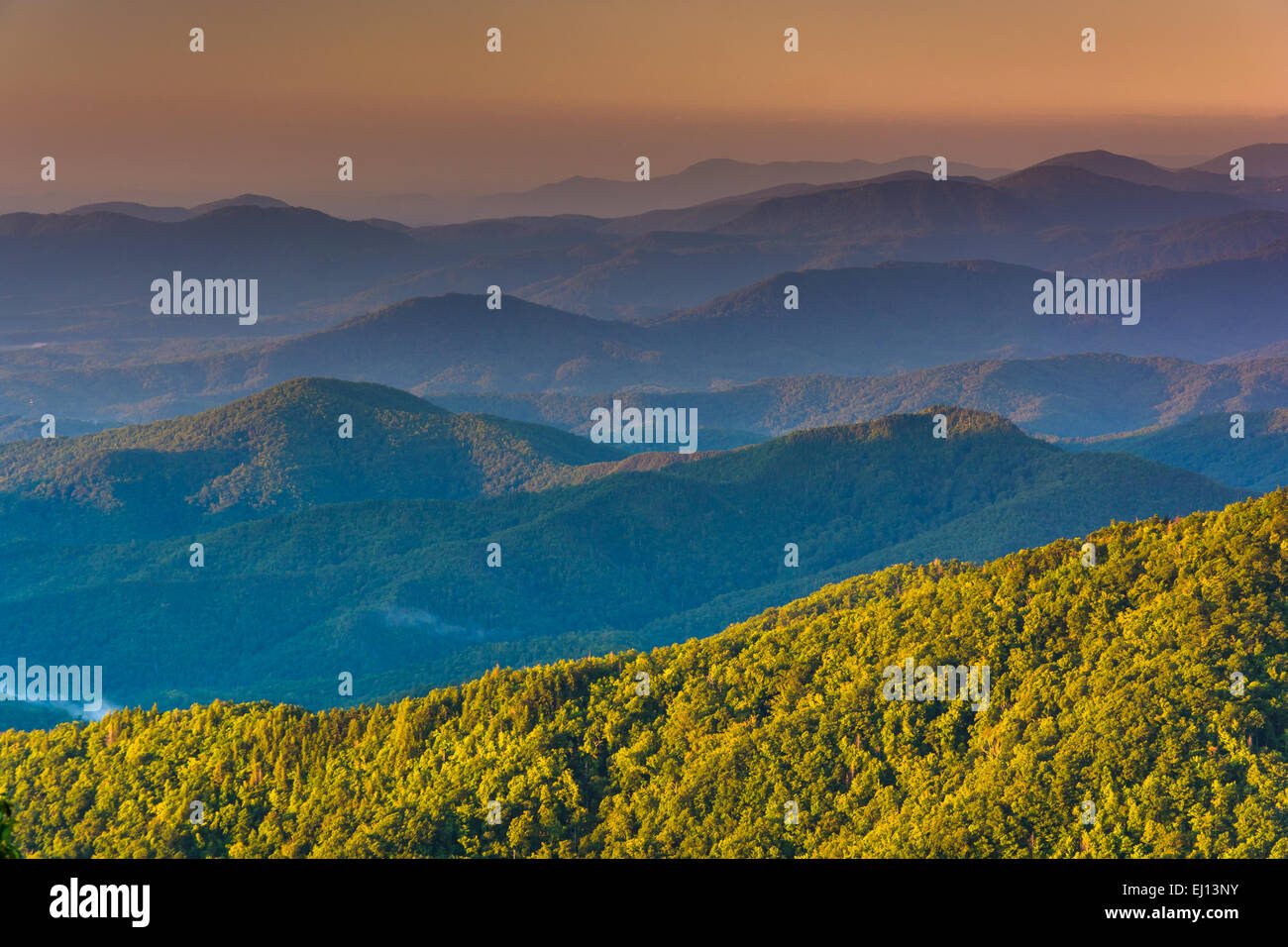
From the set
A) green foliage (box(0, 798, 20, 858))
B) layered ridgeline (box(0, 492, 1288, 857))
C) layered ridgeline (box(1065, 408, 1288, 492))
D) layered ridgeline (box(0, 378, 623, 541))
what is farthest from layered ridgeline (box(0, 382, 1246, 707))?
A: green foliage (box(0, 798, 20, 858))

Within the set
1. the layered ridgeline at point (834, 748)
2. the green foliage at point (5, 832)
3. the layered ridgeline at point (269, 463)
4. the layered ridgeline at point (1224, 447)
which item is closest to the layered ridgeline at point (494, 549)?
the layered ridgeline at point (269, 463)

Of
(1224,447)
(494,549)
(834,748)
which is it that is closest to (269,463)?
(494,549)

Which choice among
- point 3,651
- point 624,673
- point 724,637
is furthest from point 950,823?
point 3,651

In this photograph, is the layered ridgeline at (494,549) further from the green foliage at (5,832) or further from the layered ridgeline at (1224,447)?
the green foliage at (5,832)

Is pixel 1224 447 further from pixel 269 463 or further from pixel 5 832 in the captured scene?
pixel 5 832

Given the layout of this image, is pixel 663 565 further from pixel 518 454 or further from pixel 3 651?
pixel 3 651
